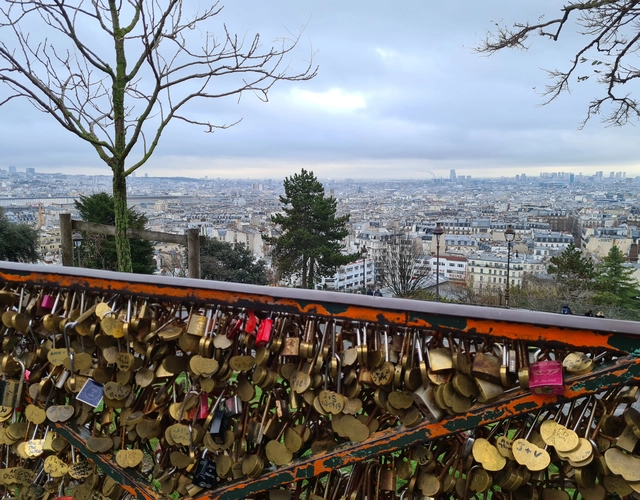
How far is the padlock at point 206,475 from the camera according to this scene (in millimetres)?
1587

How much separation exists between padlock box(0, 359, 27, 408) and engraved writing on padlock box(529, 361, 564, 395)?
189 centimetres

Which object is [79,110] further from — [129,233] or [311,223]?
[311,223]

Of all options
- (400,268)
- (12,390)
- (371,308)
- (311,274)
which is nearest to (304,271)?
(311,274)

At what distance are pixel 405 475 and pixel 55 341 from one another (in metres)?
1.40

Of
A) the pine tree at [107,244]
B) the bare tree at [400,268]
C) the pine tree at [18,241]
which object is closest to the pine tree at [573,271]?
the bare tree at [400,268]

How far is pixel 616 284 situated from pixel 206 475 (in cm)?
2656

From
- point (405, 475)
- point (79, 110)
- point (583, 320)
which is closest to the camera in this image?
point (583, 320)

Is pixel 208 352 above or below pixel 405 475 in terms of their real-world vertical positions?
above

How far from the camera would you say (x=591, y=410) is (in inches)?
44.8

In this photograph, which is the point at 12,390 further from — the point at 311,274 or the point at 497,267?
the point at 497,267

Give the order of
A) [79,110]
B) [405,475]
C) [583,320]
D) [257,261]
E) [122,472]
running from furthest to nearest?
[257,261] < [79,110] < [122,472] < [405,475] < [583,320]

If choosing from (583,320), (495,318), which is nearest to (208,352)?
(495,318)

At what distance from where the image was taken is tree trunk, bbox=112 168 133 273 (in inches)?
203

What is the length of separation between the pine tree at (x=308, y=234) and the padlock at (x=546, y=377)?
19785mm
